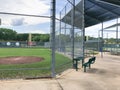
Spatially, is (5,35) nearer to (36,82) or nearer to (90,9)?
(36,82)

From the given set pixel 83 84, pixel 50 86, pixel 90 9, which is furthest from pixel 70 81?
A: pixel 90 9

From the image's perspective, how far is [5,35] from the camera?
10172mm

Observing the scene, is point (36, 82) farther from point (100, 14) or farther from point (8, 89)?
point (100, 14)

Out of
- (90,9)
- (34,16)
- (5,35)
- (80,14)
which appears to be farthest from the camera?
(90,9)

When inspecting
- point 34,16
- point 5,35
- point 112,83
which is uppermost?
point 34,16

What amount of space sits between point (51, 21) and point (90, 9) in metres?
14.5

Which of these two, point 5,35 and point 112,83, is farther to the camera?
point 5,35

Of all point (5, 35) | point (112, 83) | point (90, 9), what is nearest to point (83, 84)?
point (112, 83)

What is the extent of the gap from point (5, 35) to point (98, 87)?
4.83 meters

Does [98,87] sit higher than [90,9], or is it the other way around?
[90,9]

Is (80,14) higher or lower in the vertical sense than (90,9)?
lower

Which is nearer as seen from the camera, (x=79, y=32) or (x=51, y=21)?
(x=51, y=21)

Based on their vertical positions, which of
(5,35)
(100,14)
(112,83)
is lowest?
(112,83)

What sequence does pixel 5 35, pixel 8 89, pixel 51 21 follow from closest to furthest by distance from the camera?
pixel 8 89, pixel 51 21, pixel 5 35
